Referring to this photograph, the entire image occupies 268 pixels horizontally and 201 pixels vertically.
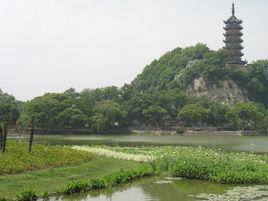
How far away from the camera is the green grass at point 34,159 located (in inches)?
962

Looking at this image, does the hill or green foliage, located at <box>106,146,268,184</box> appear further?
the hill

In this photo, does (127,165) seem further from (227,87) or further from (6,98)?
(227,87)

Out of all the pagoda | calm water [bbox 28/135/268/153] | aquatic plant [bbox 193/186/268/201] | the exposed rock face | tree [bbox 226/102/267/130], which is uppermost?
the pagoda

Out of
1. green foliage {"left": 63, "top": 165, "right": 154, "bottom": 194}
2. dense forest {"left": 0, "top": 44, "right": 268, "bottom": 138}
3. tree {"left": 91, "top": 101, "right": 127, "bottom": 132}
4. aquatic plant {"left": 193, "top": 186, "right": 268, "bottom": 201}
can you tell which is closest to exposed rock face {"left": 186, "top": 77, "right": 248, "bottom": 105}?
dense forest {"left": 0, "top": 44, "right": 268, "bottom": 138}

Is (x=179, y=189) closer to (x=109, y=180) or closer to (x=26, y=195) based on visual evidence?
(x=109, y=180)

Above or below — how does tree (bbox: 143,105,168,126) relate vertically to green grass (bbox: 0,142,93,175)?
above

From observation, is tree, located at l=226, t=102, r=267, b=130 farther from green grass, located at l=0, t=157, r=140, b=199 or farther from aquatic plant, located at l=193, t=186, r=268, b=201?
aquatic plant, located at l=193, t=186, r=268, b=201

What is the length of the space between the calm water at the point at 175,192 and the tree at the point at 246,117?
84436mm

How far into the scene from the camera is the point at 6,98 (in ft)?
441

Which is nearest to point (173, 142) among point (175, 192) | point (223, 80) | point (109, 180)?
point (109, 180)

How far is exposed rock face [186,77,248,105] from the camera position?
498 ft

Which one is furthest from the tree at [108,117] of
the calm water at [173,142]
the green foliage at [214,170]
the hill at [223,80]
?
the green foliage at [214,170]

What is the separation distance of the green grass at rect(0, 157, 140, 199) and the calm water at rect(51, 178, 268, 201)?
64.1 inches

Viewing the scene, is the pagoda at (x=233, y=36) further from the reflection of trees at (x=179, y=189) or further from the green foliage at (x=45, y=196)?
the green foliage at (x=45, y=196)
